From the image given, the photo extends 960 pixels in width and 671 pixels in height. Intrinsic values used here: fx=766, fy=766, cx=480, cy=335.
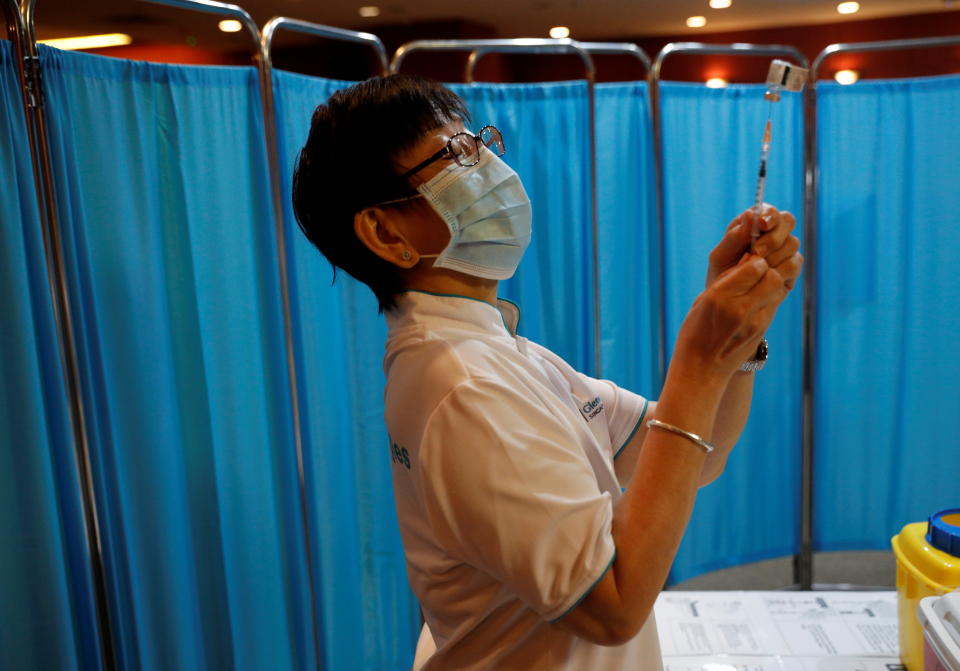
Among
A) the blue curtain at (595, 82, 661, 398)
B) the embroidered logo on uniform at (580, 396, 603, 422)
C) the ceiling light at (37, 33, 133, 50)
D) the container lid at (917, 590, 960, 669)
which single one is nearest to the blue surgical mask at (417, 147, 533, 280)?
the embroidered logo on uniform at (580, 396, 603, 422)

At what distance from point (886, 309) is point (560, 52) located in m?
1.54

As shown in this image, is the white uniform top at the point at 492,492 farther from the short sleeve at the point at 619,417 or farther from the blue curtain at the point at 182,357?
the blue curtain at the point at 182,357

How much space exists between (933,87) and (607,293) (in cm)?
136

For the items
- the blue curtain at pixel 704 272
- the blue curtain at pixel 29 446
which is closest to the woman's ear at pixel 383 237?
the blue curtain at pixel 29 446

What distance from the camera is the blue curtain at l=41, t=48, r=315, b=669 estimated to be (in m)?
1.60

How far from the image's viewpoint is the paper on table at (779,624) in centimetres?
134

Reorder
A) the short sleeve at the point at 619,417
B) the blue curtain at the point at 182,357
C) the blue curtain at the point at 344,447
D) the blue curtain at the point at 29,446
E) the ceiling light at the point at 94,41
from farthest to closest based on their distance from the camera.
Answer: the ceiling light at the point at 94,41 < the blue curtain at the point at 344,447 < the blue curtain at the point at 182,357 < the blue curtain at the point at 29,446 < the short sleeve at the point at 619,417

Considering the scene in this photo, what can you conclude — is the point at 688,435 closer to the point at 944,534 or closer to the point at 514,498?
the point at 514,498

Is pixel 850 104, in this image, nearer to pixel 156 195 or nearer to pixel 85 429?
pixel 156 195

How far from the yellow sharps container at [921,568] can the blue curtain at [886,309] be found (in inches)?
68.0

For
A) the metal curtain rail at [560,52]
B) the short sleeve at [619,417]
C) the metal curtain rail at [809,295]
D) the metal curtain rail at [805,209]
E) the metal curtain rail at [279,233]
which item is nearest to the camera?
the short sleeve at [619,417]

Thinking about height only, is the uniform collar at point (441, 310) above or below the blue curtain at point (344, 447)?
above

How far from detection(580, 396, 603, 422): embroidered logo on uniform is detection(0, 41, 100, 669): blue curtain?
3.68ft

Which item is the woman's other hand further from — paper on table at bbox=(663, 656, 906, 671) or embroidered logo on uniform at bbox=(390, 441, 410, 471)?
paper on table at bbox=(663, 656, 906, 671)
